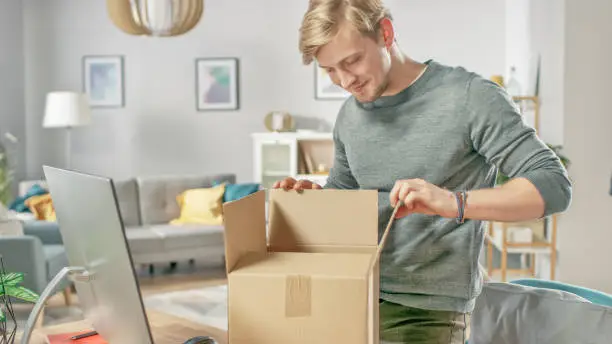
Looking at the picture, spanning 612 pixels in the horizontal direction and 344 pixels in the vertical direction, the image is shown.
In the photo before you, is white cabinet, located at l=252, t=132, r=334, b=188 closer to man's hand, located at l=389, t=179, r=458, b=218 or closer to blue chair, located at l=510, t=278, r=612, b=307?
blue chair, located at l=510, t=278, r=612, b=307

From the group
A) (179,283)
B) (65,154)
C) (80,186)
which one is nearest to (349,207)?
(80,186)

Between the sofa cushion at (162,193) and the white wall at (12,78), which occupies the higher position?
the white wall at (12,78)

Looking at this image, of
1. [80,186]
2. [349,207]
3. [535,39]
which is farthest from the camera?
[535,39]

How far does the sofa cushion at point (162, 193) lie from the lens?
6184mm

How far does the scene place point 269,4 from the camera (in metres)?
7.32

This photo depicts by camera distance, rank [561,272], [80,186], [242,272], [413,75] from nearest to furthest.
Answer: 1. [242,272]
2. [80,186]
3. [413,75]
4. [561,272]

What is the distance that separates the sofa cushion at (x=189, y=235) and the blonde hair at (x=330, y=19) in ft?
15.3

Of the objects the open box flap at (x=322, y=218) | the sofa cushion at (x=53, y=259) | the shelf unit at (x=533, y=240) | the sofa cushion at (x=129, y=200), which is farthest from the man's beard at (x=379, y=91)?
the sofa cushion at (x=129, y=200)

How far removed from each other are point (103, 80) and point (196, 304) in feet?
10.9

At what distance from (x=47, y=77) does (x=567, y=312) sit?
6938 millimetres

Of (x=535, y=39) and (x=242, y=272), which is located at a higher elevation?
(x=535, y=39)

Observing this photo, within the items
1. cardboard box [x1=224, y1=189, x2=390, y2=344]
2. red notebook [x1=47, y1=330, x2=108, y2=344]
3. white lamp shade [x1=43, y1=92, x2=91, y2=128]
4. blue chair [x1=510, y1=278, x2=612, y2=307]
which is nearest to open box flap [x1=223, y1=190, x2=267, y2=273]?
cardboard box [x1=224, y1=189, x2=390, y2=344]

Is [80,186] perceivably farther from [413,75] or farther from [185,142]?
[185,142]

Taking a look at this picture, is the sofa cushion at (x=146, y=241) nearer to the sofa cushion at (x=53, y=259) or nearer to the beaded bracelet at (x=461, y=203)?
the sofa cushion at (x=53, y=259)
